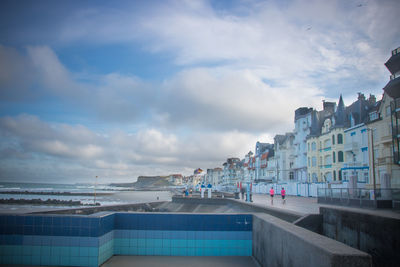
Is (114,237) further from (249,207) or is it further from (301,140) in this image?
(301,140)

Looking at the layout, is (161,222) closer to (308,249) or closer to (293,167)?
(308,249)

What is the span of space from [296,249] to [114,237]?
16.7 ft

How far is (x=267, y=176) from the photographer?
7619 cm

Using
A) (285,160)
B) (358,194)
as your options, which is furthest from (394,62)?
(285,160)

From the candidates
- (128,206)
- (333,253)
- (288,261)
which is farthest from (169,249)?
(128,206)

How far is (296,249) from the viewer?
4.74 meters

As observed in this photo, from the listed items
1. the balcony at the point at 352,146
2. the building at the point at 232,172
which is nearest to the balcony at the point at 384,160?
the balcony at the point at 352,146

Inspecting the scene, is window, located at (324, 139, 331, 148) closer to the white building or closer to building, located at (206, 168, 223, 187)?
the white building

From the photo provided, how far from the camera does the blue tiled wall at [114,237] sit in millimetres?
7094

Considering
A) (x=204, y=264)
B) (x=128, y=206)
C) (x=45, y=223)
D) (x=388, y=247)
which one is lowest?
(x=128, y=206)

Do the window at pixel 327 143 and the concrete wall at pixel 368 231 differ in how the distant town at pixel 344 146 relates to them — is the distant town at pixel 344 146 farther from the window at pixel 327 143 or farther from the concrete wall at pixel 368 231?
the concrete wall at pixel 368 231

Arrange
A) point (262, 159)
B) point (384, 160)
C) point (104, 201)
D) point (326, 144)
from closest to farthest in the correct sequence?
point (384, 160)
point (326, 144)
point (104, 201)
point (262, 159)

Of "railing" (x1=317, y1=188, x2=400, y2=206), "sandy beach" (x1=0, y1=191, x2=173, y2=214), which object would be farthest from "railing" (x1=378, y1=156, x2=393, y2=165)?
"sandy beach" (x1=0, y1=191, x2=173, y2=214)

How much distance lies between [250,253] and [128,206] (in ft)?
89.3
